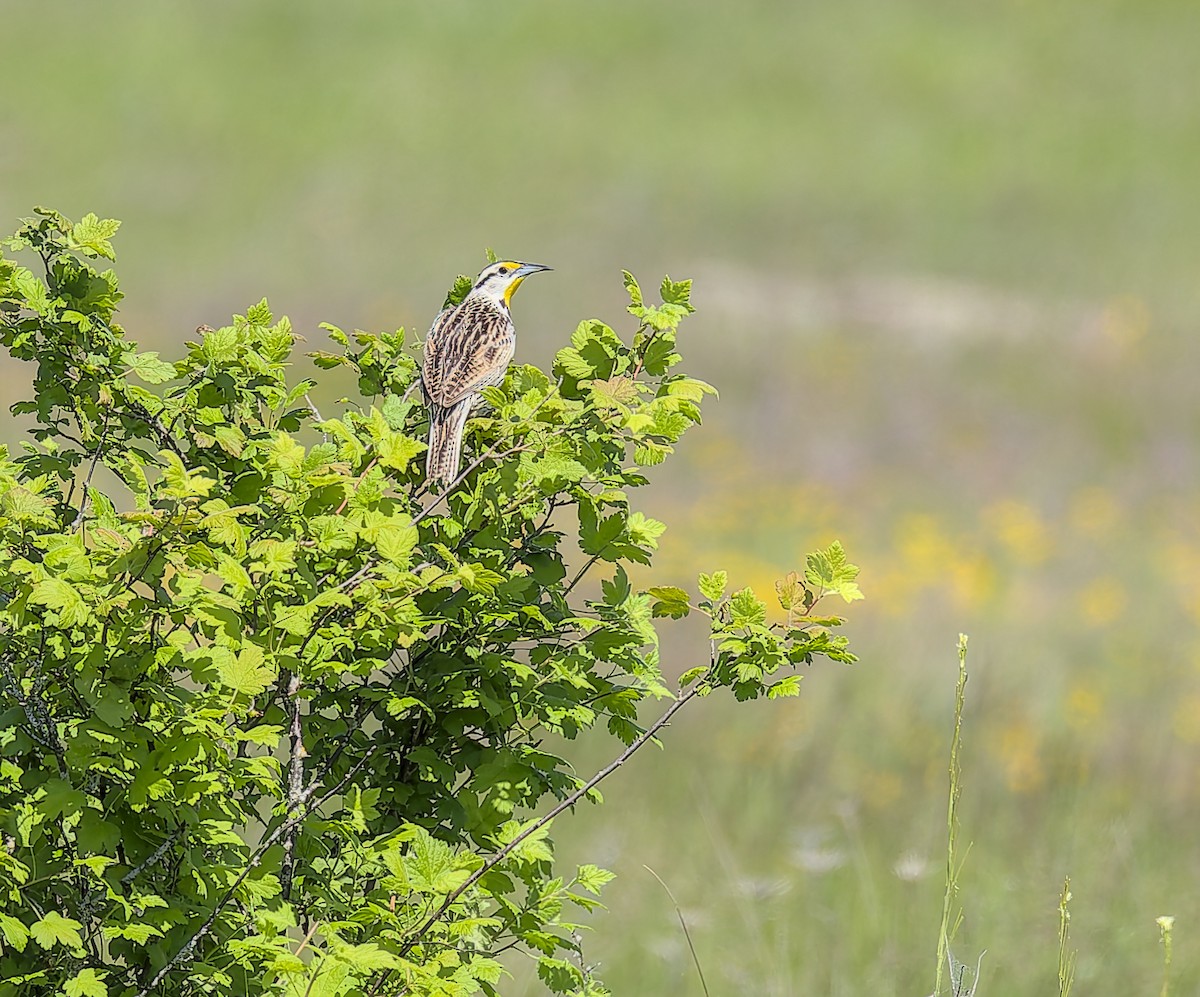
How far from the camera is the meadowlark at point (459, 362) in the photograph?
2660mm

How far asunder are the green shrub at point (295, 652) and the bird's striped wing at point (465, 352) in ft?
0.55

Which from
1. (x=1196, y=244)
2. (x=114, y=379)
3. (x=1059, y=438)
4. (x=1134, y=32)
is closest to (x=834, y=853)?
(x=114, y=379)

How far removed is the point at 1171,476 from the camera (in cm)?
1373

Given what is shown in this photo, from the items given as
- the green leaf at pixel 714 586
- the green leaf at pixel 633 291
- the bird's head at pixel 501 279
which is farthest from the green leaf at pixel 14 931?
the bird's head at pixel 501 279

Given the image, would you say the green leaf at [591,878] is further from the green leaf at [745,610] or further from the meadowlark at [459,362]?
the meadowlark at [459,362]

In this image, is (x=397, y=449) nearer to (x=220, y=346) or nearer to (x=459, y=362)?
(x=220, y=346)

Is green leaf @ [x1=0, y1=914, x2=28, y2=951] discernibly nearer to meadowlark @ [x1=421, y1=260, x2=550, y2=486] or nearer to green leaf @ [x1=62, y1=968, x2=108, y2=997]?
green leaf @ [x1=62, y1=968, x2=108, y2=997]

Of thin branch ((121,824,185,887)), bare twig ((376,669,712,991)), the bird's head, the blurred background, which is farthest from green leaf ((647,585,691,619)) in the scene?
the blurred background

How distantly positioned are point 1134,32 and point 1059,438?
29.4 metres

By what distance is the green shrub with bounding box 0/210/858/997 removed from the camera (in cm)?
203

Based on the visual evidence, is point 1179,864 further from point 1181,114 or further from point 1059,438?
point 1181,114

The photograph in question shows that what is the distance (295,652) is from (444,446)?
637 millimetres

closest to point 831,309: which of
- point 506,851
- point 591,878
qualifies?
point 591,878

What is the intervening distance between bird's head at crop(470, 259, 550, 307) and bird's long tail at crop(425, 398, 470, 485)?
63 centimetres
